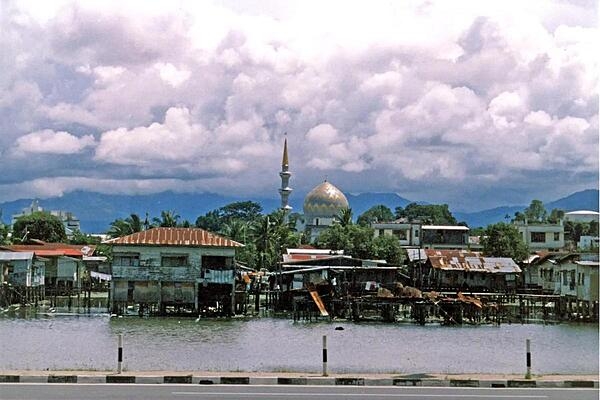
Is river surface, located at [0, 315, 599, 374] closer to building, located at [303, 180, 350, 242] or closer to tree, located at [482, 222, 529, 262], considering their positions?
tree, located at [482, 222, 529, 262]

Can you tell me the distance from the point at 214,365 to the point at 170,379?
8762 mm

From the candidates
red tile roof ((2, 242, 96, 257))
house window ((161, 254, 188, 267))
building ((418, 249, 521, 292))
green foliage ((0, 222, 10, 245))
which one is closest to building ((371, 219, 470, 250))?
building ((418, 249, 521, 292))

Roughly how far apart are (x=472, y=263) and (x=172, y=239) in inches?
983

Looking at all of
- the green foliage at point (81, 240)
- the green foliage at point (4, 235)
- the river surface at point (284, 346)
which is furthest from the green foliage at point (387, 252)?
the green foliage at point (81, 240)

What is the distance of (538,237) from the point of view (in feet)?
312

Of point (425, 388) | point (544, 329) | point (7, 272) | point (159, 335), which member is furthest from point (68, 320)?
point (425, 388)

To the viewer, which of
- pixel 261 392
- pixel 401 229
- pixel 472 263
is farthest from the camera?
pixel 401 229

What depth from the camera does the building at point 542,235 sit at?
94.2 m

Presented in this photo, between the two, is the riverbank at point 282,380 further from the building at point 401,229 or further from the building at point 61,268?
the building at point 401,229

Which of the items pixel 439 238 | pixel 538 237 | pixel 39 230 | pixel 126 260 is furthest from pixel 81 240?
pixel 126 260

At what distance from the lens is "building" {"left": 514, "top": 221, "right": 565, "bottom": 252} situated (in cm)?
9425

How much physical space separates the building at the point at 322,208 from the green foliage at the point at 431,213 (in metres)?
12.3

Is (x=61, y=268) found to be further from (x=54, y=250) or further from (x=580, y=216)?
(x=580, y=216)

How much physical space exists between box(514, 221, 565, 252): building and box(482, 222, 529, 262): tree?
49.6 feet
